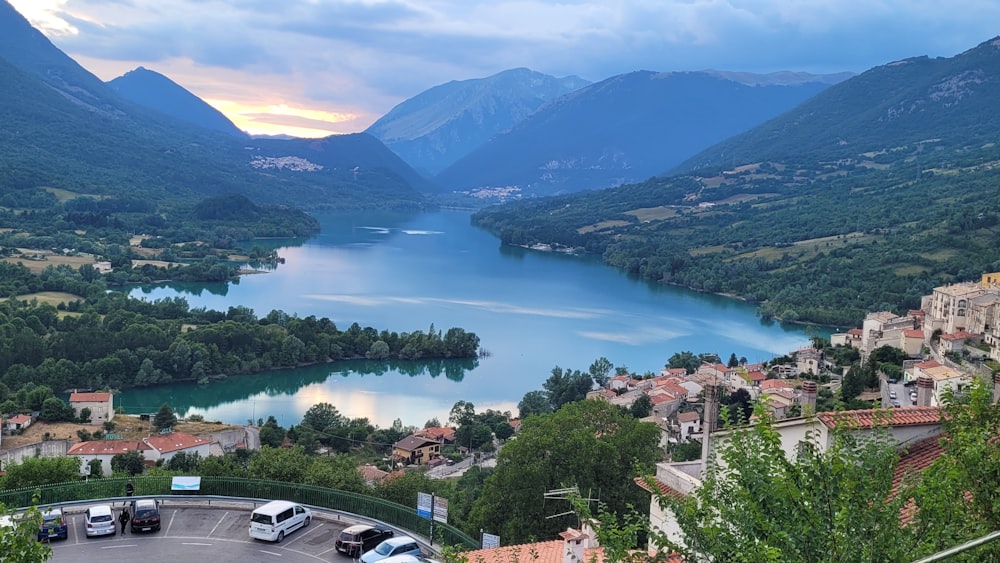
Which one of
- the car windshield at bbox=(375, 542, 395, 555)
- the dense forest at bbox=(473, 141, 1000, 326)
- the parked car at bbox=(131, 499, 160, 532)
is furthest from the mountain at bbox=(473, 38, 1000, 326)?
the parked car at bbox=(131, 499, 160, 532)

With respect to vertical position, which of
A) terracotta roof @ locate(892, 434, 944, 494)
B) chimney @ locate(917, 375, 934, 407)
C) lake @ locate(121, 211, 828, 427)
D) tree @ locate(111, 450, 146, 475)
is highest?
terracotta roof @ locate(892, 434, 944, 494)

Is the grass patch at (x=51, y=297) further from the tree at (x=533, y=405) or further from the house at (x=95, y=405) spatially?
the tree at (x=533, y=405)

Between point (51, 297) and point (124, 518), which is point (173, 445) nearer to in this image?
point (124, 518)

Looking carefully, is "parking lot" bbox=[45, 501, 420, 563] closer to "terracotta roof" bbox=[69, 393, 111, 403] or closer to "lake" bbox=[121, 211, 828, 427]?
"terracotta roof" bbox=[69, 393, 111, 403]

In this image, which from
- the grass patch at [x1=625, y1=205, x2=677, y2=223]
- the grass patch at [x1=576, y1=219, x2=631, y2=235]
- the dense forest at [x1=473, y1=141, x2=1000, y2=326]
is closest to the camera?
the dense forest at [x1=473, y1=141, x2=1000, y2=326]

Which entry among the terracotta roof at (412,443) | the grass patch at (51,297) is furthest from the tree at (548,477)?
the grass patch at (51,297)

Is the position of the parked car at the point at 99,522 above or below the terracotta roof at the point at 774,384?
above

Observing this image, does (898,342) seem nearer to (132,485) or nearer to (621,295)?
(132,485)

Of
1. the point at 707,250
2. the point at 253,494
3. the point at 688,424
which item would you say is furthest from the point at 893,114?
the point at 253,494
